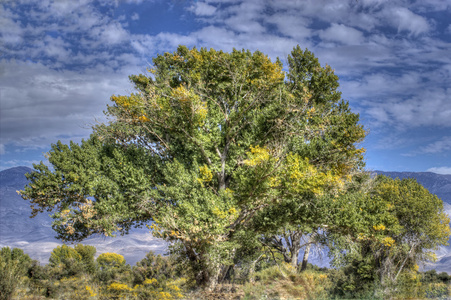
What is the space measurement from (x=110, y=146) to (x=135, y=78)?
21.8 ft

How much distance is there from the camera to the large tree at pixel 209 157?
1636 cm

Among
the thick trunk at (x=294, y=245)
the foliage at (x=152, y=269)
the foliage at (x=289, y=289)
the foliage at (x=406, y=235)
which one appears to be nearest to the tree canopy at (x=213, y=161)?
the foliage at (x=289, y=289)

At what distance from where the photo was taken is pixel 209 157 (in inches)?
761

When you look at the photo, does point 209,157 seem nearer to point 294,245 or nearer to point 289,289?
point 289,289

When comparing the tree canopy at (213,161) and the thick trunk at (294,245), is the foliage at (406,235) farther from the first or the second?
the tree canopy at (213,161)

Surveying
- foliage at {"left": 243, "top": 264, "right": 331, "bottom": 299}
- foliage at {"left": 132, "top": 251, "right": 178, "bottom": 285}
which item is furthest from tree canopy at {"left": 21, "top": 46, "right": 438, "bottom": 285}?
foliage at {"left": 132, "top": 251, "right": 178, "bottom": 285}

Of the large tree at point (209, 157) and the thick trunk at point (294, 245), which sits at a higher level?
the large tree at point (209, 157)

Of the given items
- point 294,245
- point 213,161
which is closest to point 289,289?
point 213,161

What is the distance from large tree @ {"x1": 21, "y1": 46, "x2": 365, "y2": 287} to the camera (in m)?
16.4

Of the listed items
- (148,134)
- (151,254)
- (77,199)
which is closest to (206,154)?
(148,134)

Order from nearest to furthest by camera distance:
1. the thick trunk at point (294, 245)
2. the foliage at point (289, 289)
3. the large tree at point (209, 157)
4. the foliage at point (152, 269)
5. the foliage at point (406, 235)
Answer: the foliage at point (289, 289) → the large tree at point (209, 157) → the thick trunk at point (294, 245) → the foliage at point (152, 269) → the foliage at point (406, 235)

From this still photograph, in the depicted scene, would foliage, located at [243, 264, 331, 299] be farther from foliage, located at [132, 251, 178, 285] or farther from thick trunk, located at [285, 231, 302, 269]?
foliage, located at [132, 251, 178, 285]

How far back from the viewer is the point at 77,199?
57.3ft

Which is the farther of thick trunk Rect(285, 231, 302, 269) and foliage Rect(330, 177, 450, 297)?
foliage Rect(330, 177, 450, 297)
